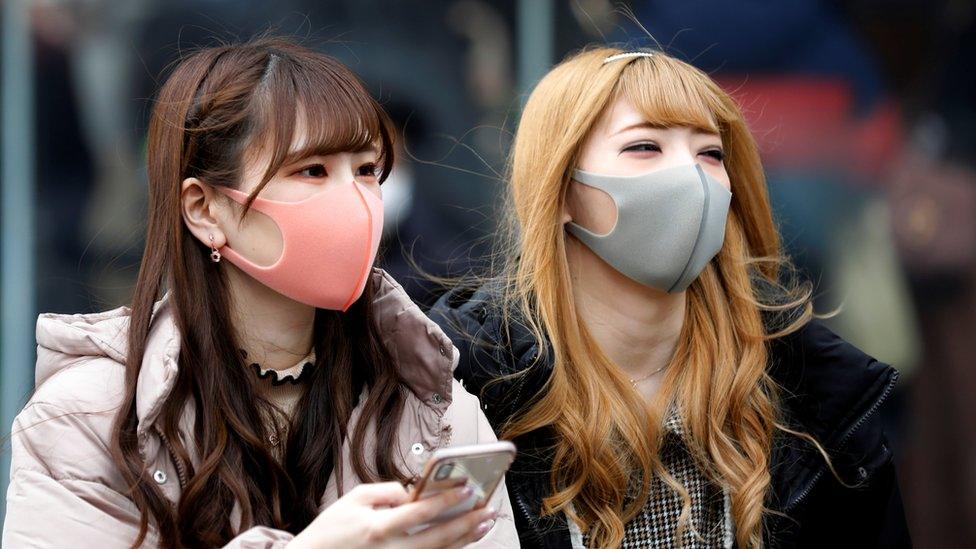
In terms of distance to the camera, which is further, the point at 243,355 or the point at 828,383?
the point at 828,383

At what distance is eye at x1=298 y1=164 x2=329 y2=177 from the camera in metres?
2.58

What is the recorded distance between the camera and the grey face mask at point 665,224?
3.07 m

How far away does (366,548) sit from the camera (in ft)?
7.07

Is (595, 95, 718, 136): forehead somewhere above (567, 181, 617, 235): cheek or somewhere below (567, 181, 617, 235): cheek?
above

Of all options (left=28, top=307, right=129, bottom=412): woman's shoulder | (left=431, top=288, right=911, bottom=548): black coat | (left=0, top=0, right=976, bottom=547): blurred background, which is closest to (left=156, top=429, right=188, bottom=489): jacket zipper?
(left=28, top=307, right=129, bottom=412): woman's shoulder

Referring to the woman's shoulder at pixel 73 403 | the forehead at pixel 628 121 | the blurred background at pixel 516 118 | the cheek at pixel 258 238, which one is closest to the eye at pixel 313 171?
the cheek at pixel 258 238

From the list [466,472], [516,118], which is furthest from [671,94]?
[516,118]

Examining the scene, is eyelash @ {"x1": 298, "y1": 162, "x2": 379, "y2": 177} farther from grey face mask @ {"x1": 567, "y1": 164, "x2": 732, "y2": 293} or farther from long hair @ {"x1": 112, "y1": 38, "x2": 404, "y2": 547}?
grey face mask @ {"x1": 567, "y1": 164, "x2": 732, "y2": 293}

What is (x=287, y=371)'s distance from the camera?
2.71 meters

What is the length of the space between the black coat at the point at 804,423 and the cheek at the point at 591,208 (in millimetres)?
299

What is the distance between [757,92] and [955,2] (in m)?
0.96

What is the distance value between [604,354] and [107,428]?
124cm

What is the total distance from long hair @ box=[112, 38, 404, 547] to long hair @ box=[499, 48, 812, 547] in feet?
1.77

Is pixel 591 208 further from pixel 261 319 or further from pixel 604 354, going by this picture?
pixel 261 319
